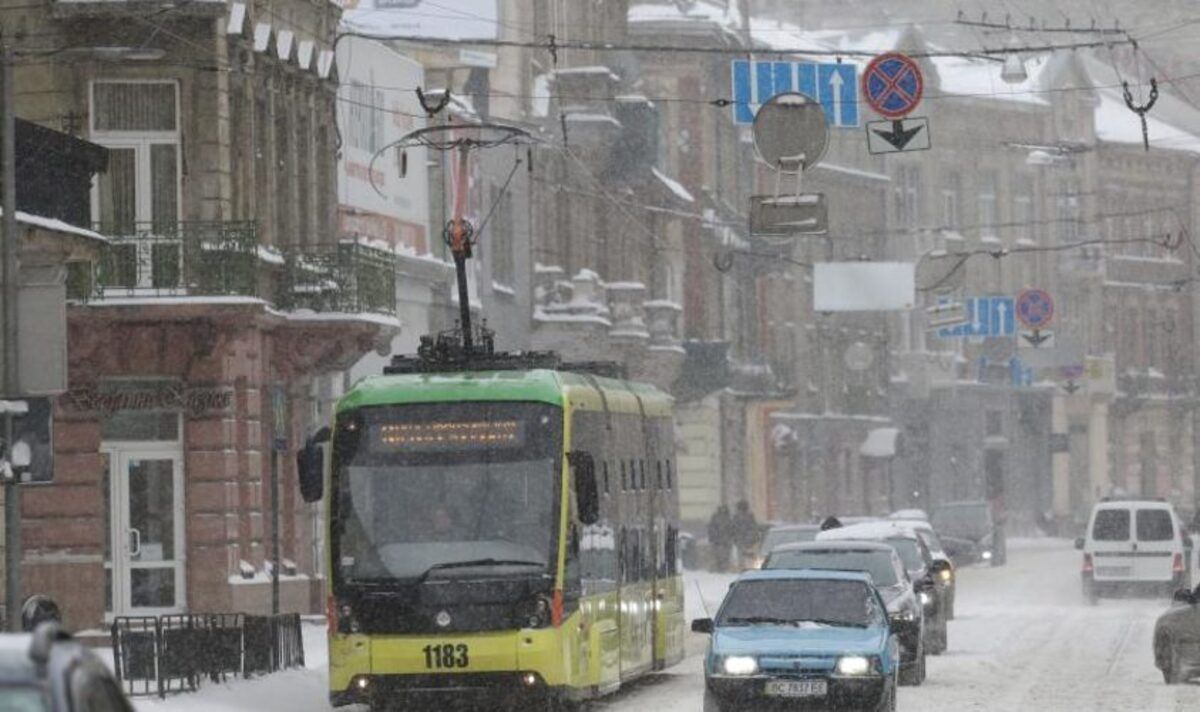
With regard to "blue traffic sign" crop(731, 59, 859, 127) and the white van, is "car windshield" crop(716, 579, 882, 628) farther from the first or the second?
the white van

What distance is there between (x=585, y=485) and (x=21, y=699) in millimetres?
16048

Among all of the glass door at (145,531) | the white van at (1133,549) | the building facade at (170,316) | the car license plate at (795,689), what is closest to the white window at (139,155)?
the building facade at (170,316)

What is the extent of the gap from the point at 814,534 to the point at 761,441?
47.4 meters

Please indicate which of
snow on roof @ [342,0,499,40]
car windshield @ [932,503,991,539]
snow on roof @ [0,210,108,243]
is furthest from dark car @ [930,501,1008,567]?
snow on roof @ [0,210,108,243]

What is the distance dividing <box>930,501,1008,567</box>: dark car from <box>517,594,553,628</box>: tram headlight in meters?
48.5

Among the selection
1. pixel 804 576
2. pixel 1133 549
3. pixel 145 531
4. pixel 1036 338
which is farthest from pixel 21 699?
pixel 1036 338

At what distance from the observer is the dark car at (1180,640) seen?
93.4 ft

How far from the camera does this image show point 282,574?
129ft

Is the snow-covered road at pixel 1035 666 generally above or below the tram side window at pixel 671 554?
below

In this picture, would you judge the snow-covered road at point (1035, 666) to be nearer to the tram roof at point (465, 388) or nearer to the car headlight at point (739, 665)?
the car headlight at point (739, 665)

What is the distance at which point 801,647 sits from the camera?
22.7 meters

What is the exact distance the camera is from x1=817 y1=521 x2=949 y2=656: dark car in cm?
3434

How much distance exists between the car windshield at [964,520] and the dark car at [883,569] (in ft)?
142

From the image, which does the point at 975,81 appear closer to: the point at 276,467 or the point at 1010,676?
the point at 276,467
